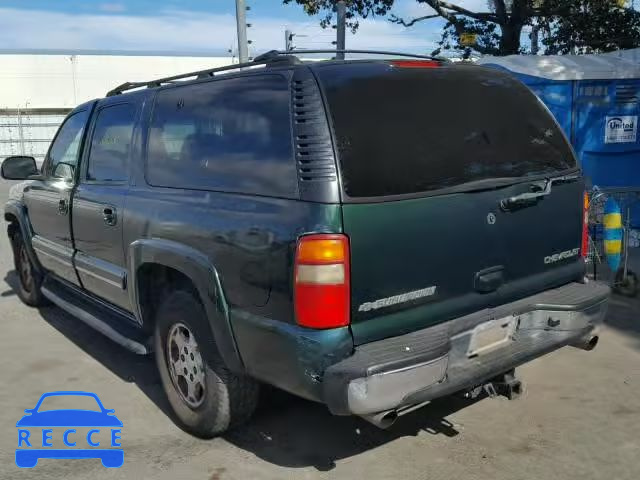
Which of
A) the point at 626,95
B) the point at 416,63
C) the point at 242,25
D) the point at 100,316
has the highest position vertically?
the point at 242,25

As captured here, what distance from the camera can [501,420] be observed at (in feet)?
12.3

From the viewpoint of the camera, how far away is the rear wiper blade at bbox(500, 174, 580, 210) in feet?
10.4

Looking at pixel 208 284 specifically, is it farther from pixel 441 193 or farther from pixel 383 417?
pixel 441 193

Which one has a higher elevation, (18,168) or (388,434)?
(18,168)

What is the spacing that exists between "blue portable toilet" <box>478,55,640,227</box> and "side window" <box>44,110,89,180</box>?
544 cm

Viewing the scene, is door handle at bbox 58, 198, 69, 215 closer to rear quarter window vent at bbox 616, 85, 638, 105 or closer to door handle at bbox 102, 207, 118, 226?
door handle at bbox 102, 207, 118, 226

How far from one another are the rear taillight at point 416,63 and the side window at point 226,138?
0.64 metres

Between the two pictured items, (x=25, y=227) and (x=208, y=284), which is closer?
(x=208, y=284)

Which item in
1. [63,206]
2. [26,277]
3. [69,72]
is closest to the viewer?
[63,206]

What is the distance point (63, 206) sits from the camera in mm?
4793

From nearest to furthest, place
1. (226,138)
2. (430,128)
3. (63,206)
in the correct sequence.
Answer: (430,128)
(226,138)
(63,206)

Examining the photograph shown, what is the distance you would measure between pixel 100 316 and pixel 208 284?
74.6 inches

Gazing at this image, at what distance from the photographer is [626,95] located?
8391 millimetres

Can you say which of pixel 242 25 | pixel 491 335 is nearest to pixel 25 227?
pixel 491 335
